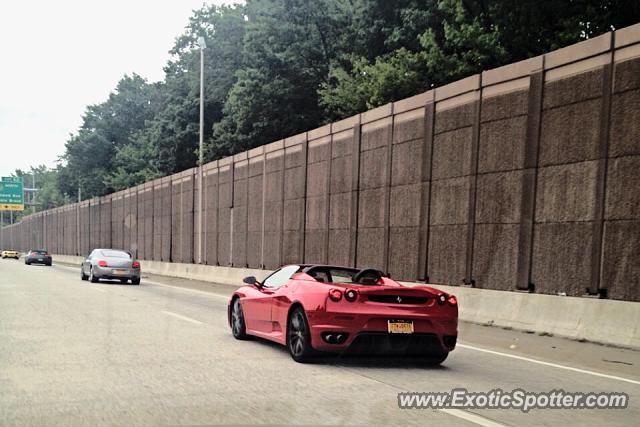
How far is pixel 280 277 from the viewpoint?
32.4 ft

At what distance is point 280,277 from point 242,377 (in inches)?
102

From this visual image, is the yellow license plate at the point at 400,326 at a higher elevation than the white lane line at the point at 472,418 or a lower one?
higher

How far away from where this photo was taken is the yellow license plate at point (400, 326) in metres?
8.04

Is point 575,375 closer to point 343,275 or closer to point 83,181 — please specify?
point 343,275

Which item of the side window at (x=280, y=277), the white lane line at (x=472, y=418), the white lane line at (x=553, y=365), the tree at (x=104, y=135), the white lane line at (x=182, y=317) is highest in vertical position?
the tree at (x=104, y=135)

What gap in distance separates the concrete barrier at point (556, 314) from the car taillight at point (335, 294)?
5176 millimetres

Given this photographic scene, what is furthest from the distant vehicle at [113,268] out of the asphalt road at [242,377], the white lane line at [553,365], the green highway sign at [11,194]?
the green highway sign at [11,194]

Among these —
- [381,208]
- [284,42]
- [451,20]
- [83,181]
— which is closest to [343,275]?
[381,208]

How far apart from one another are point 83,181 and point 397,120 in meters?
88.2

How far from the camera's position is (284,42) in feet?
154

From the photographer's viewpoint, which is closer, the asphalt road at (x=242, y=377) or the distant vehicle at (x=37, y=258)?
the asphalt road at (x=242, y=377)

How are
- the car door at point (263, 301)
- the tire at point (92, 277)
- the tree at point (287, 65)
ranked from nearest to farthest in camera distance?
1. the car door at point (263, 301)
2. the tire at point (92, 277)
3. the tree at point (287, 65)

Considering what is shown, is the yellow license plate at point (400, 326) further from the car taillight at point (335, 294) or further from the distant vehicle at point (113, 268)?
the distant vehicle at point (113, 268)

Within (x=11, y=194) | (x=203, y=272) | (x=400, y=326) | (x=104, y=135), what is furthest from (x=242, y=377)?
(x=104, y=135)
